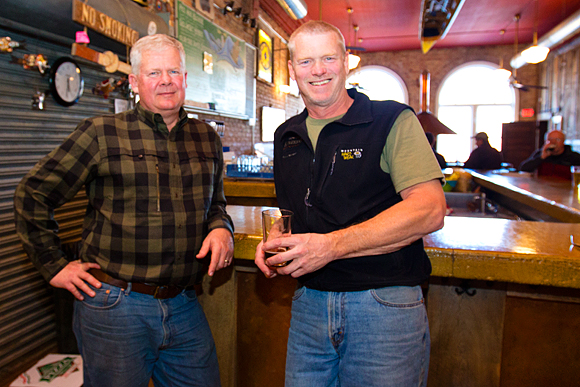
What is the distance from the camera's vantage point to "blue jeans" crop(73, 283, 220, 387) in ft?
4.28

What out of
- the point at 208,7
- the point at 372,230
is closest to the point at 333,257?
the point at 372,230

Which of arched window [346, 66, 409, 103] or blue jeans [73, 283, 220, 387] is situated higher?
arched window [346, 66, 409, 103]

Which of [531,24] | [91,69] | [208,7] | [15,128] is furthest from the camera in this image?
[531,24]

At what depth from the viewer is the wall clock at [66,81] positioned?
262 cm

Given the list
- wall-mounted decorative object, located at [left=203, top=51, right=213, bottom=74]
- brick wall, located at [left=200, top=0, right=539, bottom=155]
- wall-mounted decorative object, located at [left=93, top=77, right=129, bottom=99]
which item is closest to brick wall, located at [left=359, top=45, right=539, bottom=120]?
brick wall, located at [left=200, top=0, right=539, bottom=155]

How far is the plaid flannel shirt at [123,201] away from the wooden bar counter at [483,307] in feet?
0.81

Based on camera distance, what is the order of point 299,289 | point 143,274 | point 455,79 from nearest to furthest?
point 299,289, point 143,274, point 455,79

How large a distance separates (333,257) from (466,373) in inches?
36.9

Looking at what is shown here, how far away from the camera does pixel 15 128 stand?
2.42 meters

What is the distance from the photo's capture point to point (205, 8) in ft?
17.9

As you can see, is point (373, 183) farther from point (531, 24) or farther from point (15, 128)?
point (531, 24)

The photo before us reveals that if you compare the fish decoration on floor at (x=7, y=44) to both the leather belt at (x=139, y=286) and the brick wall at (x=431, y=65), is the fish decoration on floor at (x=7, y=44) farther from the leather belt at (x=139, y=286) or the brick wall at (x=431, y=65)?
the brick wall at (x=431, y=65)

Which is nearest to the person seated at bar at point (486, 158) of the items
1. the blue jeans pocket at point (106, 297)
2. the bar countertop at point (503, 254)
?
the bar countertop at point (503, 254)

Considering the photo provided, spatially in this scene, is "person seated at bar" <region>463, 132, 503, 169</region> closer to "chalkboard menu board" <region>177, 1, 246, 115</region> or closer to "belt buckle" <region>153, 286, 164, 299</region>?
"chalkboard menu board" <region>177, 1, 246, 115</region>
